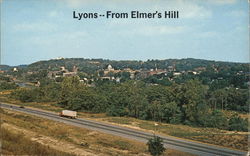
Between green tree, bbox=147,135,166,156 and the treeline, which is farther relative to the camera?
the treeline

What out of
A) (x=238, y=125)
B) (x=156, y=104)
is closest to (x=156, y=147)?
(x=238, y=125)

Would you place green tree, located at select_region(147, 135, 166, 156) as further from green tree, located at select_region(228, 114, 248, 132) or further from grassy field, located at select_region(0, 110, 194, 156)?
green tree, located at select_region(228, 114, 248, 132)

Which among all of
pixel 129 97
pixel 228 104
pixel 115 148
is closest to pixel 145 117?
pixel 129 97

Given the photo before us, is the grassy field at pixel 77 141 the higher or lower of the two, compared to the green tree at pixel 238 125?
higher

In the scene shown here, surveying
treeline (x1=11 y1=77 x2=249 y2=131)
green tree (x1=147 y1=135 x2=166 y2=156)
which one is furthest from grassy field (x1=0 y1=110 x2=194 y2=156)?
treeline (x1=11 y1=77 x2=249 y2=131)

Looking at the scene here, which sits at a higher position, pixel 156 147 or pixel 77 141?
pixel 156 147

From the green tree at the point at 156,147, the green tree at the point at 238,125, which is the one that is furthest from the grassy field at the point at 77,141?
the green tree at the point at 238,125

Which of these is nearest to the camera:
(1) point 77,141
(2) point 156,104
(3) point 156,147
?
(3) point 156,147

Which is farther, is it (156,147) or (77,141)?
(77,141)

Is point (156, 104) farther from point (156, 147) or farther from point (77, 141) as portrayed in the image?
point (156, 147)

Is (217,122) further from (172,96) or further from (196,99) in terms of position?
(172,96)

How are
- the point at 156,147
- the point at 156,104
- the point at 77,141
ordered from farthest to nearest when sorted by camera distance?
1. the point at 156,104
2. the point at 77,141
3. the point at 156,147

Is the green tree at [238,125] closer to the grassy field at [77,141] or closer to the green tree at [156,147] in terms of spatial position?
the grassy field at [77,141]
